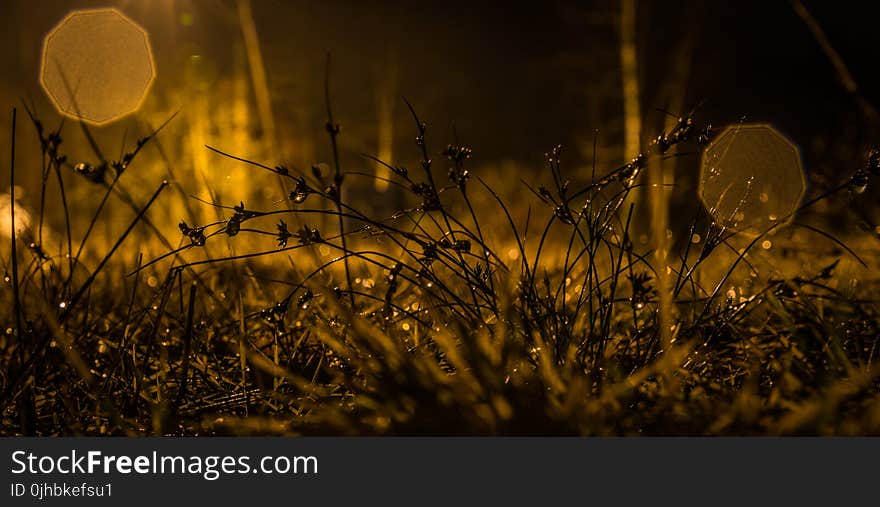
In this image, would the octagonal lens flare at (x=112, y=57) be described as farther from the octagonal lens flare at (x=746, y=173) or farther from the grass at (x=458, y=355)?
the octagonal lens flare at (x=746, y=173)

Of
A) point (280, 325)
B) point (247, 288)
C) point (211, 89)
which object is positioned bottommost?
point (280, 325)

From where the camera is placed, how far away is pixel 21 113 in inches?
277

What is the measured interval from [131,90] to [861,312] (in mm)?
4006

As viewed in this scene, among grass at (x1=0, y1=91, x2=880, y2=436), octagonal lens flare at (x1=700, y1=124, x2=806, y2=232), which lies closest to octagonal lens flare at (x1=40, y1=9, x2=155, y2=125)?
grass at (x1=0, y1=91, x2=880, y2=436)

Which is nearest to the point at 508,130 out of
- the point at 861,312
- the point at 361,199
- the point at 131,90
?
the point at 361,199

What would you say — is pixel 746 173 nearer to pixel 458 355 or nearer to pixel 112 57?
pixel 458 355

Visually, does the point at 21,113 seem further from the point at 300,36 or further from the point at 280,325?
the point at 280,325

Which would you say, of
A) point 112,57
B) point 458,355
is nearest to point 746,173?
point 458,355

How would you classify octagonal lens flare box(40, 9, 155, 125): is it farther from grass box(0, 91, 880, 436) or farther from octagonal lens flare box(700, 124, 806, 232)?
octagonal lens flare box(700, 124, 806, 232)

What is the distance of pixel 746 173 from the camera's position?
1.83 meters

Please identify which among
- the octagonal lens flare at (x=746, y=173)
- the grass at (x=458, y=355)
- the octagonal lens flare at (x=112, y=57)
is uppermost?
the octagonal lens flare at (x=112, y=57)

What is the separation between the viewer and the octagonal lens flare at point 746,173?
5.13 ft

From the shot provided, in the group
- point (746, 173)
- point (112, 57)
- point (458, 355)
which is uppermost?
point (112, 57)

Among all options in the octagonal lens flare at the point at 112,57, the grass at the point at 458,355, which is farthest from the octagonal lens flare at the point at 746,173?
the octagonal lens flare at the point at 112,57
